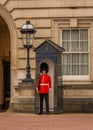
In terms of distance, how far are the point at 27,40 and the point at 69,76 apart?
217 centimetres

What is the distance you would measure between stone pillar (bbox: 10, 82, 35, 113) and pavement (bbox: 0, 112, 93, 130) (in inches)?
31.9

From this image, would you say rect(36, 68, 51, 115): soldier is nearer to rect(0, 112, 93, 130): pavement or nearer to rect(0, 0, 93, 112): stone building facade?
rect(0, 112, 93, 130): pavement

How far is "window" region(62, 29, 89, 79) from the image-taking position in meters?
24.6

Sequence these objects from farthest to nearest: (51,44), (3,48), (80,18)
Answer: (3,48), (80,18), (51,44)

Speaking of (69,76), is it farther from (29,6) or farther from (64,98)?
(29,6)

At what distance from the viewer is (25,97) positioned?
77.1 ft

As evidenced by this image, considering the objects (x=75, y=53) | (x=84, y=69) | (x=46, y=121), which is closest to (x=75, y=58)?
(x=75, y=53)

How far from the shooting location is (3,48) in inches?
1195

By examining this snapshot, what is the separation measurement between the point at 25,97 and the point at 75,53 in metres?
2.64

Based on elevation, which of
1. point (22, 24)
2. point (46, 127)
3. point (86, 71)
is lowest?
point (46, 127)

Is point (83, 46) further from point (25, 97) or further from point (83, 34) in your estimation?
point (25, 97)

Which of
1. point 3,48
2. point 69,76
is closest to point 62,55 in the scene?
point 69,76

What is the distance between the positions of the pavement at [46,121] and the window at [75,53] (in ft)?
8.00

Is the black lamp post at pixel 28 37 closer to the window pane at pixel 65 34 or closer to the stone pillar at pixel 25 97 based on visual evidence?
the stone pillar at pixel 25 97
